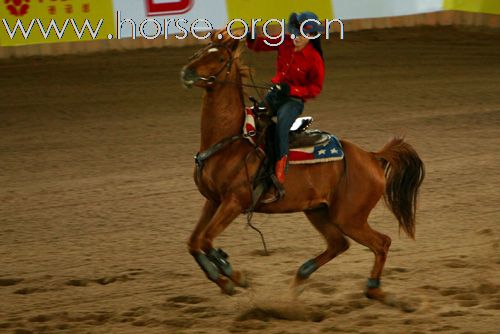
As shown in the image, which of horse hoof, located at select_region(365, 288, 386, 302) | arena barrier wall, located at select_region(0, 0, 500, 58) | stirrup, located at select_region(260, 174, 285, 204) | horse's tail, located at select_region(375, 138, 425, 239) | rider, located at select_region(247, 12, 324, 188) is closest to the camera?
rider, located at select_region(247, 12, 324, 188)

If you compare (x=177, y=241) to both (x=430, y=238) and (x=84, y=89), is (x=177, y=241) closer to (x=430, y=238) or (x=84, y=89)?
(x=430, y=238)

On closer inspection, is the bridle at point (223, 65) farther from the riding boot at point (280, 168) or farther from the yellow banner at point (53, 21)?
the yellow banner at point (53, 21)

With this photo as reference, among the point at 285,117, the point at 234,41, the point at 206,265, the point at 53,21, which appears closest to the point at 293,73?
the point at 285,117

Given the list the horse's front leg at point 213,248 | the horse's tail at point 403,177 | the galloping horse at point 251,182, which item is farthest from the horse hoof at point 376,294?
the horse's front leg at point 213,248

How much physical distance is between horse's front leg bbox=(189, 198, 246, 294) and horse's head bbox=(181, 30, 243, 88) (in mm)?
813

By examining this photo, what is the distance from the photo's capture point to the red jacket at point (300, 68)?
21.1ft

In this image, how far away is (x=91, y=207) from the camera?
9164 mm

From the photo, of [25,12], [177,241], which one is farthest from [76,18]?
[177,241]

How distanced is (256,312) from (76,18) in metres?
8.25

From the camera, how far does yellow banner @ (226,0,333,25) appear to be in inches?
565

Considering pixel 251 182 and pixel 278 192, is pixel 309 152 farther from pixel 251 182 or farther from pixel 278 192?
pixel 251 182

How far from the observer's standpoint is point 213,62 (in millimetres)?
6316

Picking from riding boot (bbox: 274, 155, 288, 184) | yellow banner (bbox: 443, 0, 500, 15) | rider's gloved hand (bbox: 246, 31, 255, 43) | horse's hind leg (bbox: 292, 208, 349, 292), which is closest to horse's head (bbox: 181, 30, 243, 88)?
rider's gloved hand (bbox: 246, 31, 255, 43)

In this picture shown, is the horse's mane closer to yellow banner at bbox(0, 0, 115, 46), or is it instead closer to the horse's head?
the horse's head
